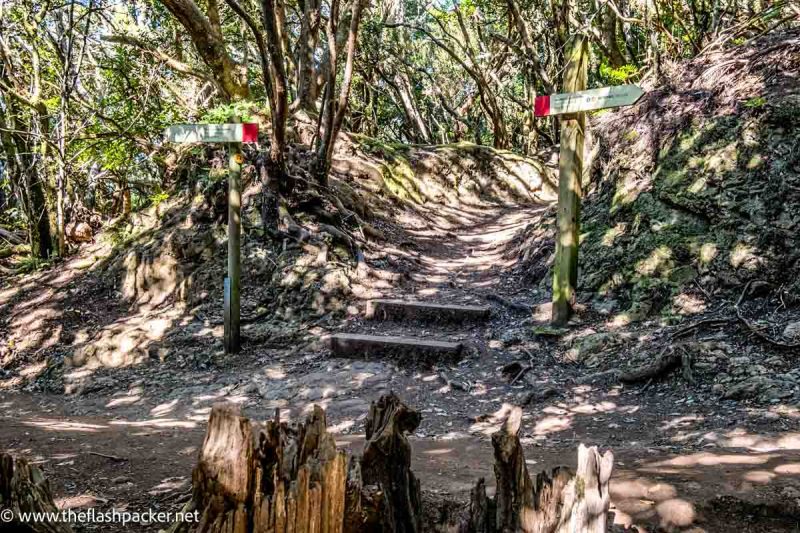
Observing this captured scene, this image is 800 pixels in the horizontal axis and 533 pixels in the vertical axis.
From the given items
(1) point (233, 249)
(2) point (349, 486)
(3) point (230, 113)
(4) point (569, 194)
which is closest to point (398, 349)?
(1) point (233, 249)

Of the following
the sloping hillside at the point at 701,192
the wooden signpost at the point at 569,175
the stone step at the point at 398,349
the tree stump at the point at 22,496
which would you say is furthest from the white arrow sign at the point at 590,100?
A: the tree stump at the point at 22,496

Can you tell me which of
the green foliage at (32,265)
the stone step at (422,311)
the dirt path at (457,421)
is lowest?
the dirt path at (457,421)

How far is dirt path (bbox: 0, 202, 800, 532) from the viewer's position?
287 centimetres

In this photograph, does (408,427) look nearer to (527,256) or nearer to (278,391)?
(278,391)

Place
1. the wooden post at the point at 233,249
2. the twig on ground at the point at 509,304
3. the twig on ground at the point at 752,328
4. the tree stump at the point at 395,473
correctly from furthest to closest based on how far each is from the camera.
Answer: the twig on ground at the point at 509,304 < the wooden post at the point at 233,249 < the twig on ground at the point at 752,328 < the tree stump at the point at 395,473

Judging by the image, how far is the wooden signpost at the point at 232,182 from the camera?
20.3 feet

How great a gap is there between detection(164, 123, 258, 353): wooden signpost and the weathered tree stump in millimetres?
4859

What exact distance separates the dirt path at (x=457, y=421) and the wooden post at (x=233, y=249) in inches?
13.0

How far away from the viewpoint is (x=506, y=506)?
2.18m

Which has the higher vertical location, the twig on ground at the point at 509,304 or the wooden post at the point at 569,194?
the wooden post at the point at 569,194

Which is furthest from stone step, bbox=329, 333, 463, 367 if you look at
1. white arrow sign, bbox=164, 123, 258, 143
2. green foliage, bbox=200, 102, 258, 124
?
green foliage, bbox=200, 102, 258, 124

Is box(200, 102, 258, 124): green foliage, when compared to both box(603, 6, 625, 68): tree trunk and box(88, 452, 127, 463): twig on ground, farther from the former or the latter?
box(603, 6, 625, 68): tree trunk

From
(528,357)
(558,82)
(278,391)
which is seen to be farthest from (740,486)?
(558,82)

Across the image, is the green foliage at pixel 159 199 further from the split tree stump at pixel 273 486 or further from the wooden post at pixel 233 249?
the split tree stump at pixel 273 486
